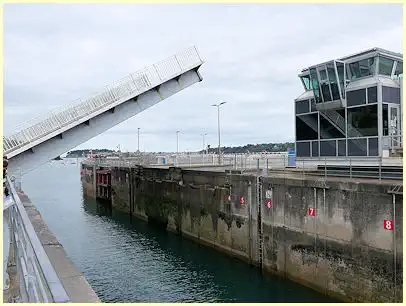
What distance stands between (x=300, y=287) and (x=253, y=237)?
3.47m

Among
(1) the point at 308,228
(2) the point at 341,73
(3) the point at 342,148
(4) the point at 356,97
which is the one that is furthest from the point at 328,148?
(1) the point at 308,228

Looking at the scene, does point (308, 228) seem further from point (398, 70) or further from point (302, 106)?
point (398, 70)

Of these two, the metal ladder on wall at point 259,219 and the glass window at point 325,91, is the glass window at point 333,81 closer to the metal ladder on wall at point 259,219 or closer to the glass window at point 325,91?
the glass window at point 325,91

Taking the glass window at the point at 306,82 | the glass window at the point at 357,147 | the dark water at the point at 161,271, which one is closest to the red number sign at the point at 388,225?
the dark water at the point at 161,271

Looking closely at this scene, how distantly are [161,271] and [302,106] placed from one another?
35.2 feet

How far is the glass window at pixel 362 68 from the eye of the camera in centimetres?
1672

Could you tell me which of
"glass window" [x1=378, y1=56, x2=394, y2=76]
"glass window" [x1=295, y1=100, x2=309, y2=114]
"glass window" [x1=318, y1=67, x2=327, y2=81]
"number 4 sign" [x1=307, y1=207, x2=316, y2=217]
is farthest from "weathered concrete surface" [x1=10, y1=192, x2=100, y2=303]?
"glass window" [x1=378, y1=56, x2=394, y2=76]

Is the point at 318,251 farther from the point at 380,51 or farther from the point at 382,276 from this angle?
the point at 380,51

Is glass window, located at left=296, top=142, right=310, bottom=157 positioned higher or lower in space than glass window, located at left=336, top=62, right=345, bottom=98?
lower

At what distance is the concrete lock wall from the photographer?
11156 mm

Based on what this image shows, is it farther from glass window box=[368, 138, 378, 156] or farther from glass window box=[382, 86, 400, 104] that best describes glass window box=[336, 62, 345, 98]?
glass window box=[368, 138, 378, 156]

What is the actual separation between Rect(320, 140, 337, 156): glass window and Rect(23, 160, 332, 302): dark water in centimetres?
640

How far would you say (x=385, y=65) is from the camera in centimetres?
1683

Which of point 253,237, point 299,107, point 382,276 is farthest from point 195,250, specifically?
point 382,276
